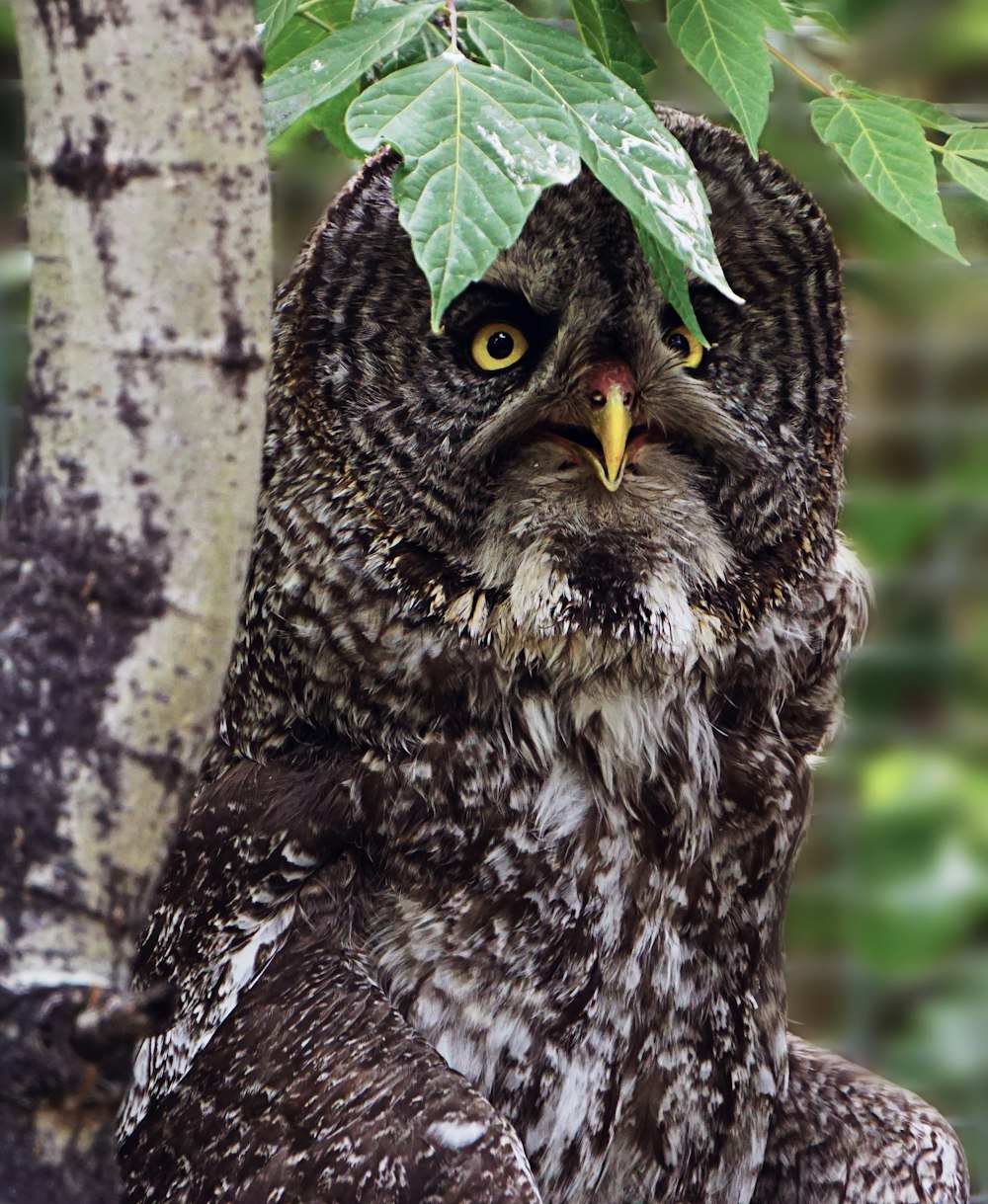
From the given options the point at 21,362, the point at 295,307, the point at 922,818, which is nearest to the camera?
the point at 295,307

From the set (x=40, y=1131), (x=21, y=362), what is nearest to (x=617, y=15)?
(x=40, y=1131)

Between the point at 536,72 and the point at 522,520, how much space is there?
40cm

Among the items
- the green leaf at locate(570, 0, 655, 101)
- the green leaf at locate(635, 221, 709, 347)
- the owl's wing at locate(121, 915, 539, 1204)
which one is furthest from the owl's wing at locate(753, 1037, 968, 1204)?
the green leaf at locate(570, 0, 655, 101)

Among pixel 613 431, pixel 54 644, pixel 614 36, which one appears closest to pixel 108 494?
pixel 54 644

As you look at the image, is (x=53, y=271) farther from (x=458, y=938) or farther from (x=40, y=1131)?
(x=458, y=938)

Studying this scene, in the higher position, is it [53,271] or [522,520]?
[53,271]

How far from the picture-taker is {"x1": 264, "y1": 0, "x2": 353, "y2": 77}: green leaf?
3.72 feet

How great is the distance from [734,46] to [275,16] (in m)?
0.29

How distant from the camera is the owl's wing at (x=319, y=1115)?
1041 millimetres

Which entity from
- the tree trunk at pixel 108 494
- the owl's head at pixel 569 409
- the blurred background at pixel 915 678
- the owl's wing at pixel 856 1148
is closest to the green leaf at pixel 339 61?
the tree trunk at pixel 108 494

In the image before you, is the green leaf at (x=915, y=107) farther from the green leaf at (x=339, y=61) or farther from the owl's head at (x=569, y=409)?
the green leaf at (x=339, y=61)

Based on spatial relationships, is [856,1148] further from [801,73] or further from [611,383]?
[801,73]

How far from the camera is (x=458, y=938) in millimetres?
1210

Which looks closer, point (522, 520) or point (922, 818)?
point (522, 520)
